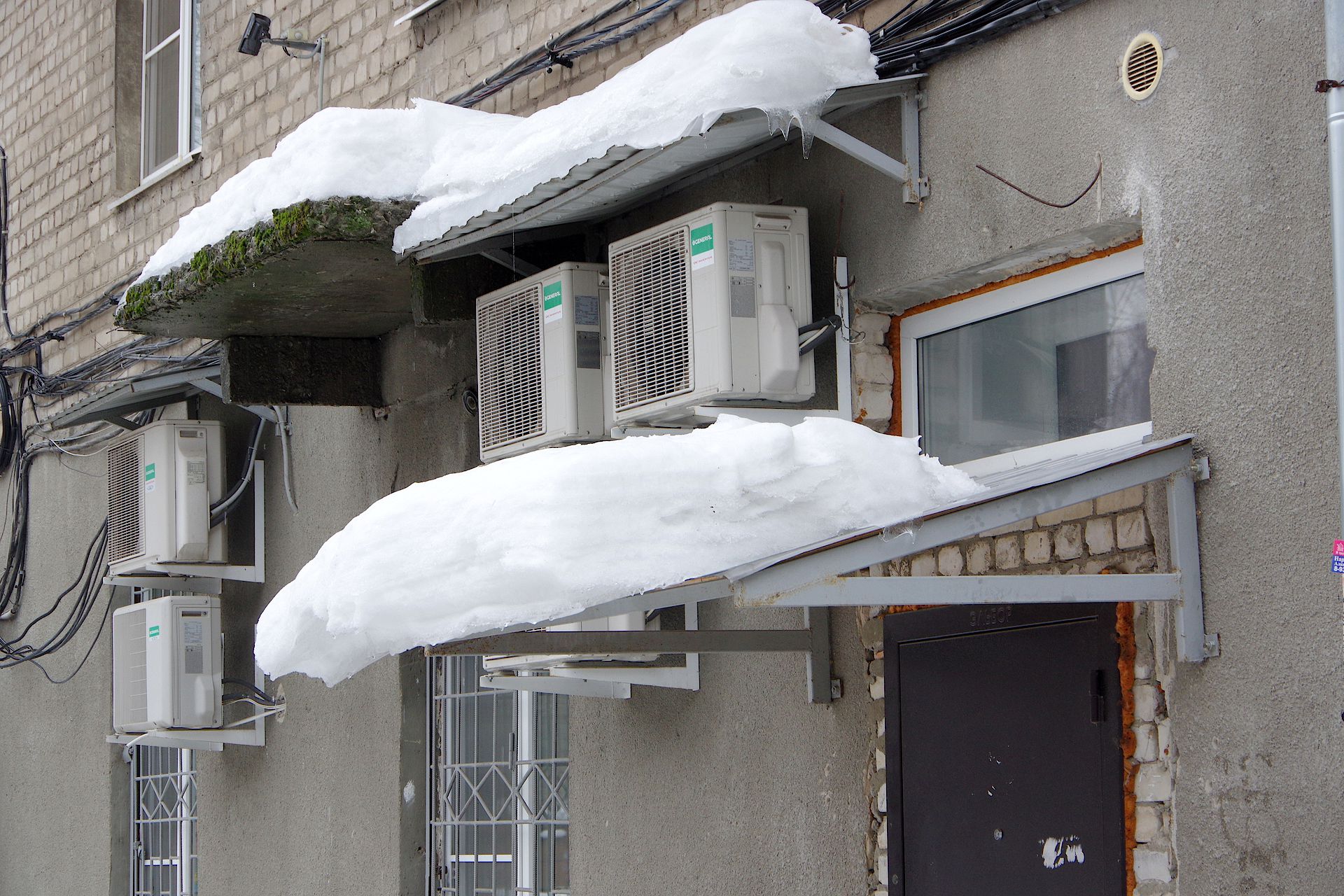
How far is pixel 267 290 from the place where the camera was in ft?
21.2

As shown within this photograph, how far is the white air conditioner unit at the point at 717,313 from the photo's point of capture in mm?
4910

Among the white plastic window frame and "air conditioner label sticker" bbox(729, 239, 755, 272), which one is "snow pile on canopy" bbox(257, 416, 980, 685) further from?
"air conditioner label sticker" bbox(729, 239, 755, 272)

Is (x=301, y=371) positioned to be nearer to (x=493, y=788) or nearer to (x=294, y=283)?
(x=294, y=283)

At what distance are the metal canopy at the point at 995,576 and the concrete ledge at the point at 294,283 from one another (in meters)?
2.29

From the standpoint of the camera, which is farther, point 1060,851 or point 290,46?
point 290,46

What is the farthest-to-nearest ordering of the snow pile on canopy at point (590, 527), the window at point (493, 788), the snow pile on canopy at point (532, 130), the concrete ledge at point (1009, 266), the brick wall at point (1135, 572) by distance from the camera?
the window at point (493, 788)
the snow pile on canopy at point (532, 130)
the concrete ledge at point (1009, 266)
the brick wall at point (1135, 572)
the snow pile on canopy at point (590, 527)

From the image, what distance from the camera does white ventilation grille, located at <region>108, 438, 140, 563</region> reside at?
8.45m

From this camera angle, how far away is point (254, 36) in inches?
319

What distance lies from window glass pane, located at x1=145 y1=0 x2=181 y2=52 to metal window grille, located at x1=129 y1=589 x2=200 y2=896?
139 inches

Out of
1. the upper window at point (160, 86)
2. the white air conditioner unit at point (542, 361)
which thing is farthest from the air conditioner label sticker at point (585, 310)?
the upper window at point (160, 86)

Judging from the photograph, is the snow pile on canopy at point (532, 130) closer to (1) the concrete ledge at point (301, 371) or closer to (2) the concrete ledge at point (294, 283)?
(2) the concrete ledge at point (294, 283)

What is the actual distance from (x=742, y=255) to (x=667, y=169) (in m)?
0.47

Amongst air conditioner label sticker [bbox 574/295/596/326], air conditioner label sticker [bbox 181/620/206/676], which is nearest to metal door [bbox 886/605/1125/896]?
air conditioner label sticker [bbox 574/295/596/326]

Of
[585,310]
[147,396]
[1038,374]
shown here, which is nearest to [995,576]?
[1038,374]
